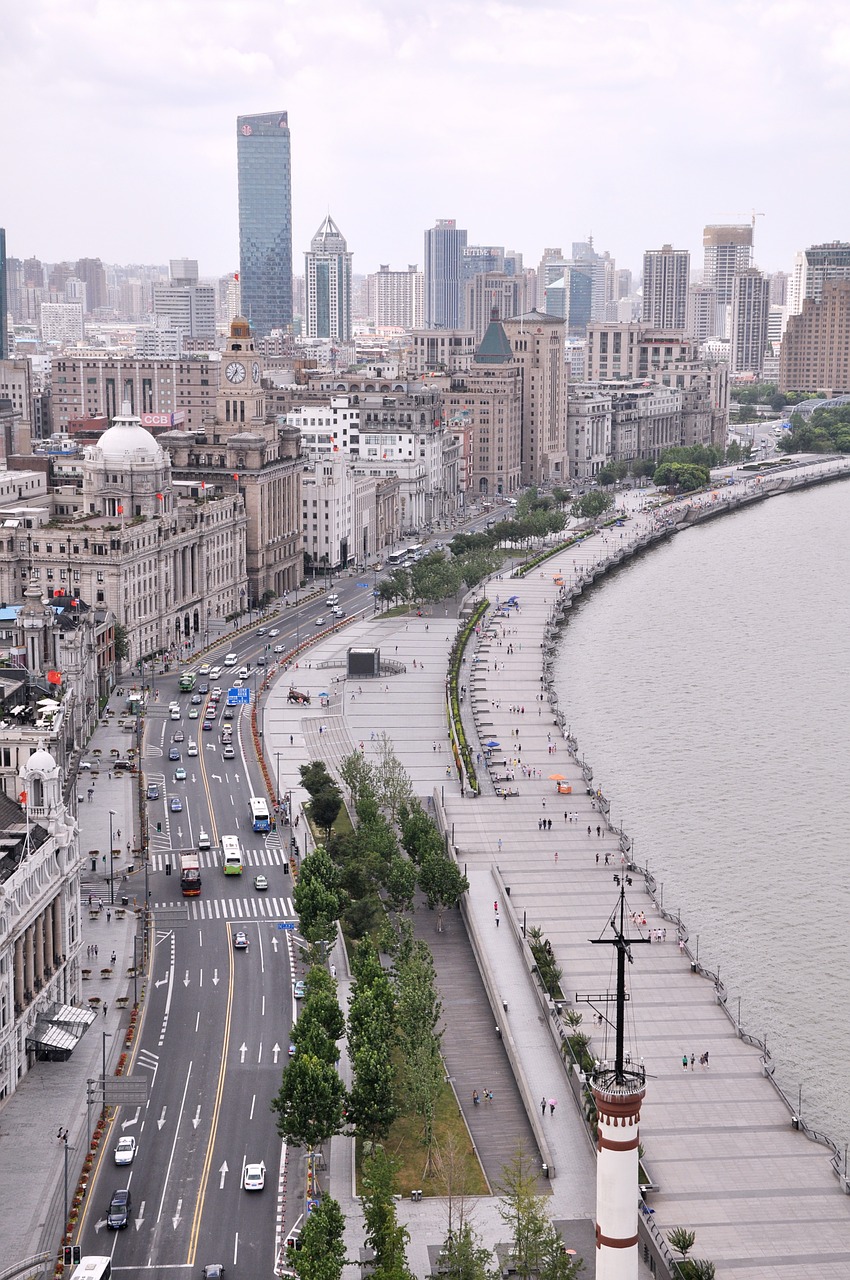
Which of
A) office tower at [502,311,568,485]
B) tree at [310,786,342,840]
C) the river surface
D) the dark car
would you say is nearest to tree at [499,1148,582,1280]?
the dark car

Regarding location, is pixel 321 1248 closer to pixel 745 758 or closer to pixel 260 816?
pixel 260 816

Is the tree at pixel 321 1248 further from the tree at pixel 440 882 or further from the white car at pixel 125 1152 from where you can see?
the tree at pixel 440 882

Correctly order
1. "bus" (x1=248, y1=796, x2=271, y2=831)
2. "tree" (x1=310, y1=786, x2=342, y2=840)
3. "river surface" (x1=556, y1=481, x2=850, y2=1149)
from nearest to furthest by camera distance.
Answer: "river surface" (x1=556, y1=481, x2=850, y2=1149), "tree" (x1=310, y1=786, x2=342, y2=840), "bus" (x1=248, y1=796, x2=271, y2=831)

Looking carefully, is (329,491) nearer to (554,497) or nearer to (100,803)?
(554,497)

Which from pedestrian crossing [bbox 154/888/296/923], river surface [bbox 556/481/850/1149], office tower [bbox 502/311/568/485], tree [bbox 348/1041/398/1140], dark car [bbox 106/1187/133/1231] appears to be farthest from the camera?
office tower [bbox 502/311/568/485]

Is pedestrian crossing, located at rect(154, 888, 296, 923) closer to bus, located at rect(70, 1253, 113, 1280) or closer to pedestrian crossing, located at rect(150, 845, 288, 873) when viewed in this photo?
pedestrian crossing, located at rect(150, 845, 288, 873)

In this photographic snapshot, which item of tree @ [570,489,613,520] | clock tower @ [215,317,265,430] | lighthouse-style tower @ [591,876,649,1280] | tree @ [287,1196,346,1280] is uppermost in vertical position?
clock tower @ [215,317,265,430]

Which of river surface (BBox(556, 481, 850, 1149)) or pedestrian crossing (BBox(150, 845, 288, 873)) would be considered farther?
Result: pedestrian crossing (BBox(150, 845, 288, 873))
